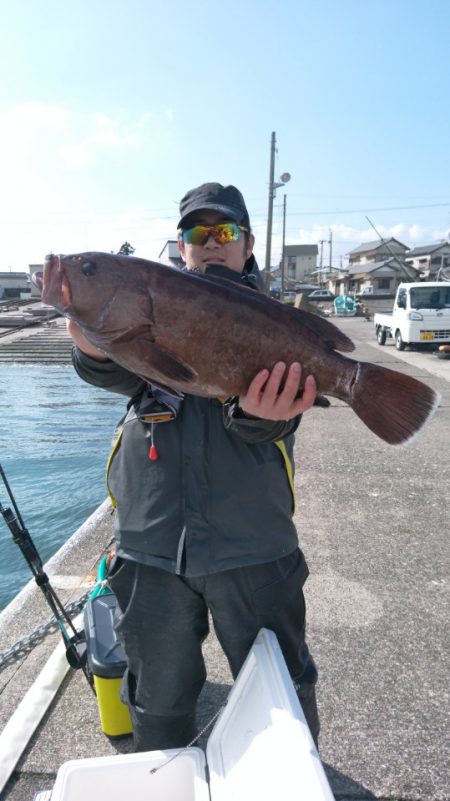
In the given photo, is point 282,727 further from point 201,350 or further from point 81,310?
point 81,310

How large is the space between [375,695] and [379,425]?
1.70 meters

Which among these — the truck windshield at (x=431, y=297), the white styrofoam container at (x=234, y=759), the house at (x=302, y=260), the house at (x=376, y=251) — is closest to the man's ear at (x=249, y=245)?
the white styrofoam container at (x=234, y=759)

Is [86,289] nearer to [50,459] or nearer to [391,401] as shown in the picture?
[391,401]

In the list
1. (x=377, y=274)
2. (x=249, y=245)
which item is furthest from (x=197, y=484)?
(x=377, y=274)

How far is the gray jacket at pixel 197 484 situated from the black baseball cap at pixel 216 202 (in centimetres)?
77

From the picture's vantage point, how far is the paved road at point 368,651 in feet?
7.87

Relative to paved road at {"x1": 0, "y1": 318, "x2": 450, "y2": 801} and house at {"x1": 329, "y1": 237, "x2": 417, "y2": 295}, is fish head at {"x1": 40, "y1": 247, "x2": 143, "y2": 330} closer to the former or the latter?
paved road at {"x1": 0, "y1": 318, "x2": 450, "y2": 801}

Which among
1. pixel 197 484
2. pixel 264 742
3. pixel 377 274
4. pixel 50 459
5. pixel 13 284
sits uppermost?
pixel 377 274

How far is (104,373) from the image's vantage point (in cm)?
208

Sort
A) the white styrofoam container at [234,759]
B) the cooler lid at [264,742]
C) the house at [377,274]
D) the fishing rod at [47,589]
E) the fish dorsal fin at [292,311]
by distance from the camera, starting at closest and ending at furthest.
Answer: the cooler lid at [264,742] → the white styrofoam container at [234,759] → the fish dorsal fin at [292,311] → the fishing rod at [47,589] → the house at [377,274]

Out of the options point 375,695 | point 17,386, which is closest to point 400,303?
point 17,386

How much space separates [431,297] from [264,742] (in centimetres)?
1933

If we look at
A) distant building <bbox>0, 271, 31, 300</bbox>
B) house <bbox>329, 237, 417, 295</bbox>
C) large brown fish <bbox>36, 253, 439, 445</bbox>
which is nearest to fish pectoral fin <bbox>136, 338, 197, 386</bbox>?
large brown fish <bbox>36, 253, 439, 445</bbox>

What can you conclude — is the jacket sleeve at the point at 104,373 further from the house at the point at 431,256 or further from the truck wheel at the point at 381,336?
the house at the point at 431,256
